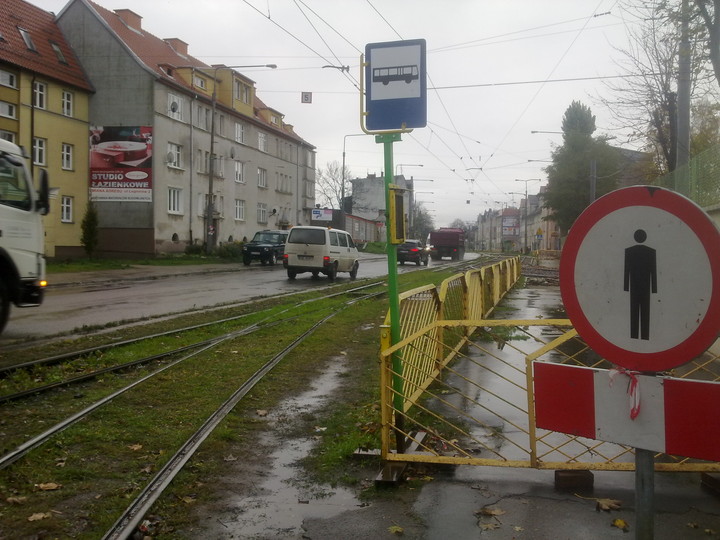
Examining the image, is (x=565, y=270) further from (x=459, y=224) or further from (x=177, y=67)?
(x=459, y=224)

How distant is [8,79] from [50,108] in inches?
127

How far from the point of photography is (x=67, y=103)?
37062mm

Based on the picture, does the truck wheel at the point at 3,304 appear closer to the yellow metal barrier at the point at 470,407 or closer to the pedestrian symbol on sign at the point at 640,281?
the yellow metal barrier at the point at 470,407

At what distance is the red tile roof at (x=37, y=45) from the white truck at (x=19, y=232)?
25.5 metres

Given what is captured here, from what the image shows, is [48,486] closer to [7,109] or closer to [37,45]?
[7,109]

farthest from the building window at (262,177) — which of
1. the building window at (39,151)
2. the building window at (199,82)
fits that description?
the building window at (39,151)

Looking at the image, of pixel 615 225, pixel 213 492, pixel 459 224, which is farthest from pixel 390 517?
pixel 459 224

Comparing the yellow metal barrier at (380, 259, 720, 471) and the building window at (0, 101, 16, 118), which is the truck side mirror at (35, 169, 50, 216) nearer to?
the yellow metal barrier at (380, 259, 720, 471)

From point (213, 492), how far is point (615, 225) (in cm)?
310

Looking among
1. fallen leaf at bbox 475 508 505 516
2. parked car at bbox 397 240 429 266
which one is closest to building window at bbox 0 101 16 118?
parked car at bbox 397 240 429 266

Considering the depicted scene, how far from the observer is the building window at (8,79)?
31875 mm

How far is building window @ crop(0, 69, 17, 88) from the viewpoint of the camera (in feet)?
105

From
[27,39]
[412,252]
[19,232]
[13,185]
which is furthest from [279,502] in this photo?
[412,252]

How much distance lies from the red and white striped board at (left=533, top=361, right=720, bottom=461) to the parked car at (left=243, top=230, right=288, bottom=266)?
112 ft
